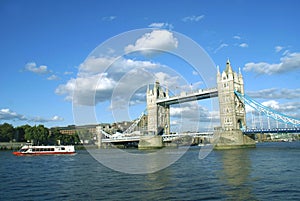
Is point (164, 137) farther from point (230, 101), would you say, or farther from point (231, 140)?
point (231, 140)

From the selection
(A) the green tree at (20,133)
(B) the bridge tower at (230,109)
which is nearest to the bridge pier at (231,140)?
(B) the bridge tower at (230,109)

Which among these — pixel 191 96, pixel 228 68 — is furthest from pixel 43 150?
pixel 228 68

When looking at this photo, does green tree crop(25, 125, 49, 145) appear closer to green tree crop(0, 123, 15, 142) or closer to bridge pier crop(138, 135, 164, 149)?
green tree crop(0, 123, 15, 142)

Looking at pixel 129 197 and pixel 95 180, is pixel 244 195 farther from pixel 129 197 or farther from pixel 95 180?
pixel 95 180

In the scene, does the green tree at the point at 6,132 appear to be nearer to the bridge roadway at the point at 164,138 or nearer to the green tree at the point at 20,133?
the green tree at the point at 20,133

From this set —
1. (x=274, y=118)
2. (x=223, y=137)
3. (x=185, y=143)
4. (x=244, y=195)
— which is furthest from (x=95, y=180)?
(x=185, y=143)
